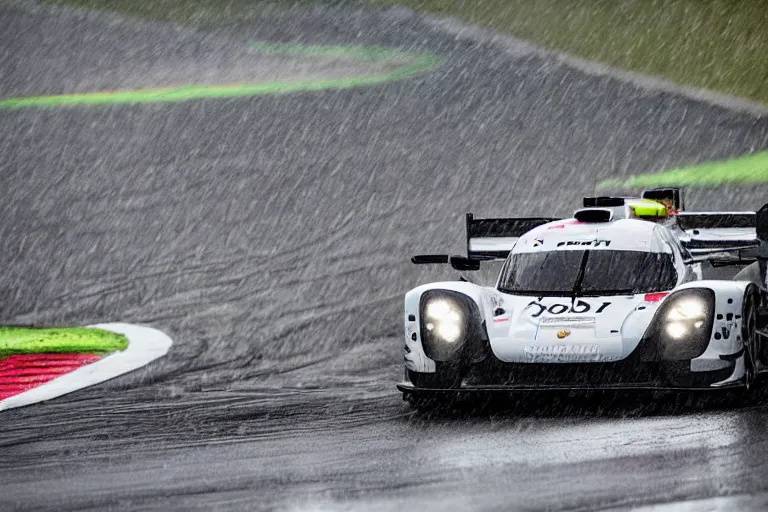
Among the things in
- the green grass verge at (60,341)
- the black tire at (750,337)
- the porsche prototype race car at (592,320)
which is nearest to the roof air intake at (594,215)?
the porsche prototype race car at (592,320)

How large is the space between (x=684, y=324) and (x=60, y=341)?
6518 millimetres

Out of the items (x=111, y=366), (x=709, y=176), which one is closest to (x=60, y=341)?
(x=111, y=366)

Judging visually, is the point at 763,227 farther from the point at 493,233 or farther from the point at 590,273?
the point at 493,233

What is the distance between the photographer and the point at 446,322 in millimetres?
7473

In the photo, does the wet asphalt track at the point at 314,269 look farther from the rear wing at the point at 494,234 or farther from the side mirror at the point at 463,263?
the rear wing at the point at 494,234

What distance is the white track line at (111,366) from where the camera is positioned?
8586mm

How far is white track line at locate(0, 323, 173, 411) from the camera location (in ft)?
28.2

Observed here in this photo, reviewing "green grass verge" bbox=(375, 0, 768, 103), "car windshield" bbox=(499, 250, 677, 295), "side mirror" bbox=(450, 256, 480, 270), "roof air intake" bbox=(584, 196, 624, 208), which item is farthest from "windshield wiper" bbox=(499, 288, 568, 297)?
"green grass verge" bbox=(375, 0, 768, 103)

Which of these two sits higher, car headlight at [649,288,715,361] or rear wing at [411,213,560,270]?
rear wing at [411,213,560,270]

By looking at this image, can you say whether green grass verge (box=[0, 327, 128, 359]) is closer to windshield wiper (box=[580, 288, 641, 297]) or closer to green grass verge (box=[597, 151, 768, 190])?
windshield wiper (box=[580, 288, 641, 297])

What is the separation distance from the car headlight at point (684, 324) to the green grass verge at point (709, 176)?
13101mm

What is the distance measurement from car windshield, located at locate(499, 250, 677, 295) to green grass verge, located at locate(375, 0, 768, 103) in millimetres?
18596

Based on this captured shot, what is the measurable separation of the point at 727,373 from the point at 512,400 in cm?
119

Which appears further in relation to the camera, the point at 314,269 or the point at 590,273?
the point at 314,269
